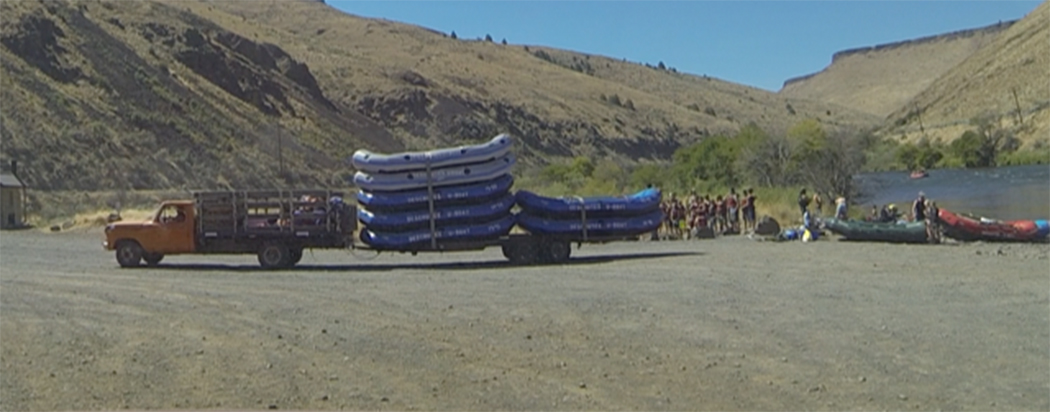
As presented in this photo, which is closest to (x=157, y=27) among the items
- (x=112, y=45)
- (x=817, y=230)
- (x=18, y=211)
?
(x=112, y=45)

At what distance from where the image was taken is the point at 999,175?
77188 mm

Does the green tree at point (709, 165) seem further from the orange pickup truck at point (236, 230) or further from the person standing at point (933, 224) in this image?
the orange pickup truck at point (236, 230)

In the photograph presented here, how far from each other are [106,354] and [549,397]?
477cm

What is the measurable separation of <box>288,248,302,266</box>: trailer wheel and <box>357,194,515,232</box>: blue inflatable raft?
151 centimetres

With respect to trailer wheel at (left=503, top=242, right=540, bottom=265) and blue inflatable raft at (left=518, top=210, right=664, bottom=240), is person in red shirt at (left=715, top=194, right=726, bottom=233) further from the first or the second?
trailer wheel at (left=503, top=242, right=540, bottom=265)

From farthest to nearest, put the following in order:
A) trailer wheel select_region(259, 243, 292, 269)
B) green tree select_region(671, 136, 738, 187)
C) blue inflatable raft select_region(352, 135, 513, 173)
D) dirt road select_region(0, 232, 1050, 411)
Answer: green tree select_region(671, 136, 738, 187) < trailer wheel select_region(259, 243, 292, 269) < blue inflatable raft select_region(352, 135, 513, 173) < dirt road select_region(0, 232, 1050, 411)

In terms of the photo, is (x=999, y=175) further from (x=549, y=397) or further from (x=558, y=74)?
(x=549, y=397)

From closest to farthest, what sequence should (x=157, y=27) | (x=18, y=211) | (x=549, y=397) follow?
(x=549, y=397) → (x=18, y=211) → (x=157, y=27)

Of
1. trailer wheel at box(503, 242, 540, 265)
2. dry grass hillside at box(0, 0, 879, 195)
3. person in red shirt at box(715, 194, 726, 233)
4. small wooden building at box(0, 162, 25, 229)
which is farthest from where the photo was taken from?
dry grass hillside at box(0, 0, 879, 195)

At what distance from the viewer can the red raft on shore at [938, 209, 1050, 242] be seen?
97.9 feet

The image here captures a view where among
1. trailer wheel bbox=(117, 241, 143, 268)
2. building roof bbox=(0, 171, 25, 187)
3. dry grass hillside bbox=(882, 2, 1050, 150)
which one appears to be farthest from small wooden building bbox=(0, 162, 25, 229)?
dry grass hillside bbox=(882, 2, 1050, 150)

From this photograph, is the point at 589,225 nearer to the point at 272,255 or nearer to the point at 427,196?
the point at 427,196

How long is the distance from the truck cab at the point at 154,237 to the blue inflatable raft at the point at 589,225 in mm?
6810

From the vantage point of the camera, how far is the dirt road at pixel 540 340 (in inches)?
410
